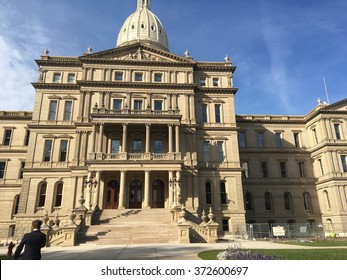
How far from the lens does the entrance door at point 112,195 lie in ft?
109

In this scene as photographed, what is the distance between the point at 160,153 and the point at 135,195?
609cm

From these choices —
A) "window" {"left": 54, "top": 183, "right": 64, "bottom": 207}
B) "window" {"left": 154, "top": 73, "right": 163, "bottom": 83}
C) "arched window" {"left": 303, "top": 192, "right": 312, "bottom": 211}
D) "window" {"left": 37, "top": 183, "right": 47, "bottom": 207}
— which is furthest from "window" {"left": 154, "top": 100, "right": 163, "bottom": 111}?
"arched window" {"left": 303, "top": 192, "right": 312, "bottom": 211}

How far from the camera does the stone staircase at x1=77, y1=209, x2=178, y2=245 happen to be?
2203 centimetres

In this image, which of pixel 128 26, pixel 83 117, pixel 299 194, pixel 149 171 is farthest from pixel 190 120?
pixel 128 26

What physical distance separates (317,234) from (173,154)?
19851 mm

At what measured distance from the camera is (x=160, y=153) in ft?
113

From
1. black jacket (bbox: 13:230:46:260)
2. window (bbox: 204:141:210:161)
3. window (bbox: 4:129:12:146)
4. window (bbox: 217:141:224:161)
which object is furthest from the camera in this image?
window (bbox: 4:129:12:146)

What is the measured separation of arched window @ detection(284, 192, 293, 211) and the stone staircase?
23.2 metres

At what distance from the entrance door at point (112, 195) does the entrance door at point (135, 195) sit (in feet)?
5.71

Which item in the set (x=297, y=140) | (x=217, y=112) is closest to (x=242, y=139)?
(x=217, y=112)

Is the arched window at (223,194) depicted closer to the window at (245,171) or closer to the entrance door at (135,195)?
the window at (245,171)

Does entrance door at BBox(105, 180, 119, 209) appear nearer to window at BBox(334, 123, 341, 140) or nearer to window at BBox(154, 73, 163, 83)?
window at BBox(154, 73, 163, 83)

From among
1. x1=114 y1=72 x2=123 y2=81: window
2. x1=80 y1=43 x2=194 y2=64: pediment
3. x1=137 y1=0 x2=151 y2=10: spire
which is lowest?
x1=114 y1=72 x2=123 y2=81: window

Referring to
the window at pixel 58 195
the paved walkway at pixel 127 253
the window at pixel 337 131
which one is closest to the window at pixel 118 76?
the window at pixel 58 195
